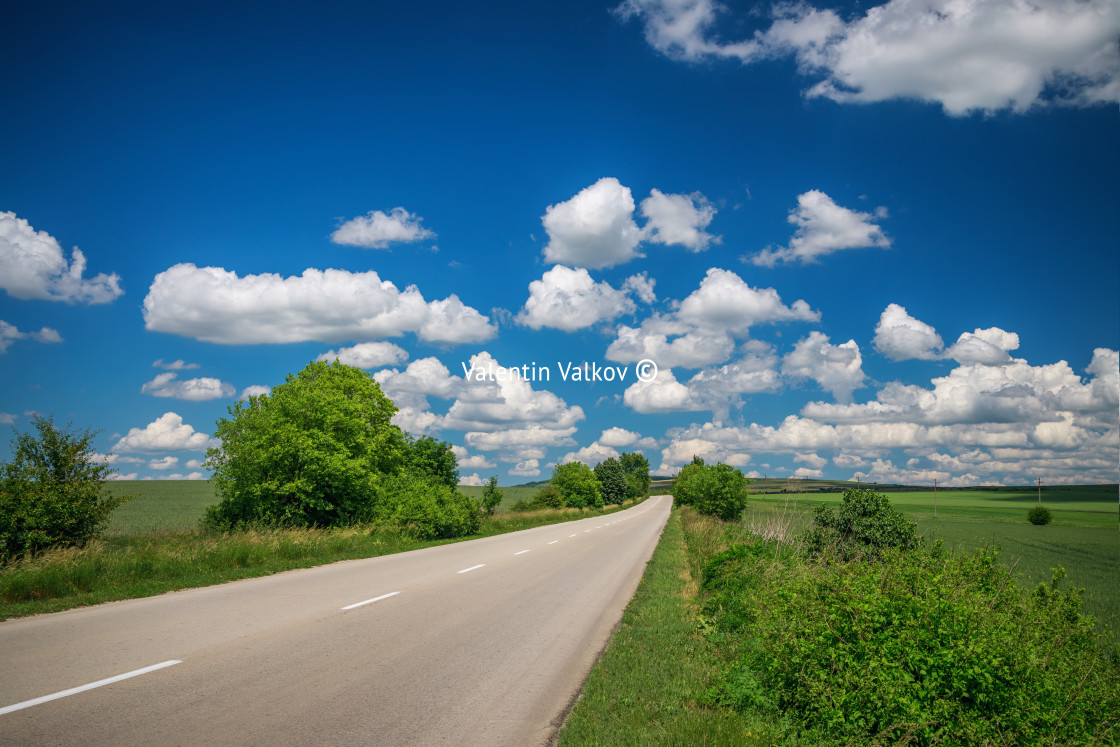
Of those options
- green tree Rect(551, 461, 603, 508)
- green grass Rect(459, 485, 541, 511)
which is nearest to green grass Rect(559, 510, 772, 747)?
green grass Rect(459, 485, 541, 511)

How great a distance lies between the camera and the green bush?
4.53 metres

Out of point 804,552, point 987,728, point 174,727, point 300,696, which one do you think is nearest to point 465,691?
point 300,696

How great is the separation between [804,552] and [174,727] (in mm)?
12785

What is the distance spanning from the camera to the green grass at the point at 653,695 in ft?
15.7

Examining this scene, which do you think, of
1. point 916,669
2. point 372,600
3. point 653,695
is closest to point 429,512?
point 372,600

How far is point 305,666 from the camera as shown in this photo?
608 cm

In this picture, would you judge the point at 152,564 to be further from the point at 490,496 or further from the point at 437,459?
the point at 437,459

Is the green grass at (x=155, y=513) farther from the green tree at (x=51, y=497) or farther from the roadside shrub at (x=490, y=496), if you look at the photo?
the roadside shrub at (x=490, y=496)

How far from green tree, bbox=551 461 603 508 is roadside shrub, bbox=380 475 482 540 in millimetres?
43530

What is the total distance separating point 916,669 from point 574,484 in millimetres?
70433

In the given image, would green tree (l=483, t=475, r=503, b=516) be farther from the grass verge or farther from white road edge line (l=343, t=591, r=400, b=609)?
white road edge line (l=343, t=591, r=400, b=609)

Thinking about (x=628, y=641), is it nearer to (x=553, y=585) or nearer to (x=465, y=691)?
(x=465, y=691)

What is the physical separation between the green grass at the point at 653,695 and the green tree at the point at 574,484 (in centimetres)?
6298

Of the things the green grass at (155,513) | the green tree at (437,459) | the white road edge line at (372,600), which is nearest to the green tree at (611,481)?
the green tree at (437,459)
